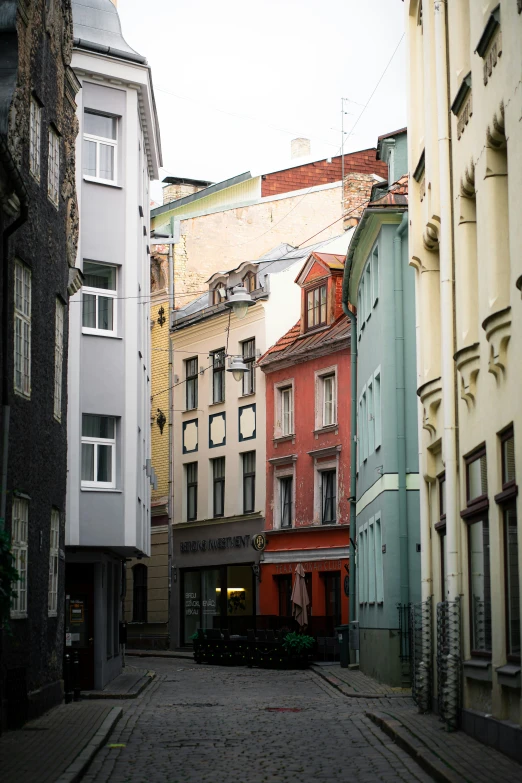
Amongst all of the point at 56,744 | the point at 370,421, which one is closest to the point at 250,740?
the point at 56,744

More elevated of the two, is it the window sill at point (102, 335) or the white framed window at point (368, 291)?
the white framed window at point (368, 291)

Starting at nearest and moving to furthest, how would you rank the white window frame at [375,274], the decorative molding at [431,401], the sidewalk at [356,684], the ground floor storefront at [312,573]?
the decorative molding at [431,401]
the sidewalk at [356,684]
the white window frame at [375,274]
the ground floor storefront at [312,573]

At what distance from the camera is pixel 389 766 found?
41.1ft

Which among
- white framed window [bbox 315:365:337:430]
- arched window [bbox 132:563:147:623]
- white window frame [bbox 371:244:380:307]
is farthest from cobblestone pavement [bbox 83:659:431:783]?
arched window [bbox 132:563:147:623]

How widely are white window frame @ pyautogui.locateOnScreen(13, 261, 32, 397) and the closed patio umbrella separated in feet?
65.4

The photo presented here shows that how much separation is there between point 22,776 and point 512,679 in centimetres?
470

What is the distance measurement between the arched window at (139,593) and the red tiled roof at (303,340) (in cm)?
1006

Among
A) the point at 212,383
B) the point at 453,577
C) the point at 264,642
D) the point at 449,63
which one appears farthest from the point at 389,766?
the point at 212,383

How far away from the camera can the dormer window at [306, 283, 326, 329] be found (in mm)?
39875

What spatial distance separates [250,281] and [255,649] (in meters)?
14.7

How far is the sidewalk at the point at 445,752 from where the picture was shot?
35.4 feet

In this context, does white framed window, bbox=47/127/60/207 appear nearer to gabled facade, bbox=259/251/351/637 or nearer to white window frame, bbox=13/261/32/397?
white window frame, bbox=13/261/32/397

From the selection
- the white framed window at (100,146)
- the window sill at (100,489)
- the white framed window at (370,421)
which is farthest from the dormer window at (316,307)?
the window sill at (100,489)

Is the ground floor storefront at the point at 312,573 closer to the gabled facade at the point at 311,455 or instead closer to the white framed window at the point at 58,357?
the gabled facade at the point at 311,455
